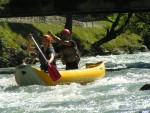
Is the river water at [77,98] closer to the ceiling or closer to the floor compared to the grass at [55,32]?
closer to the ceiling

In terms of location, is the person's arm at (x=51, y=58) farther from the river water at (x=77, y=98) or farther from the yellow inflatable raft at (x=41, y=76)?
the river water at (x=77, y=98)

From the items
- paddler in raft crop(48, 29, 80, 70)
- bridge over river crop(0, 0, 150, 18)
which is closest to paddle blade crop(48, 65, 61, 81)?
paddler in raft crop(48, 29, 80, 70)

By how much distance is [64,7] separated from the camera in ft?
91.9

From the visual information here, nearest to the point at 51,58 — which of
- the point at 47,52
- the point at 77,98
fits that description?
the point at 47,52


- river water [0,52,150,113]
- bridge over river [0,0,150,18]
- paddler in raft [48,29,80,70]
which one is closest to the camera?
river water [0,52,150,113]

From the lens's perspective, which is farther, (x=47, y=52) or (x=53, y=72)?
(x=47, y=52)

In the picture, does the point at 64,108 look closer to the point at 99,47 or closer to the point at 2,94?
the point at 2,94

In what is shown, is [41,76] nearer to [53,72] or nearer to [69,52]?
[53,72]

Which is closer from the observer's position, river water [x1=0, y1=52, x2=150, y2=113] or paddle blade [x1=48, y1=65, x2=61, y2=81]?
river water [x1=0, y1=52, x2=150, y2=113]

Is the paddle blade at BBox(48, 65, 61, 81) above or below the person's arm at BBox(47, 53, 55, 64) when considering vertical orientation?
below

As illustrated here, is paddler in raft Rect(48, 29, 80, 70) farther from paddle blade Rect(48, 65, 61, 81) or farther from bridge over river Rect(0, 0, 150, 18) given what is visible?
bridge over river Rect(0, 0, 150, 18)

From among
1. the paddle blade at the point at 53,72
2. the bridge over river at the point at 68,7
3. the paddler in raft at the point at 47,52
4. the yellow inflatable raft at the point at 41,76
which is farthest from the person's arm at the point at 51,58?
the bridge over river at the point at 68,7

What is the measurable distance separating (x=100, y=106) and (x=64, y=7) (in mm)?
16398

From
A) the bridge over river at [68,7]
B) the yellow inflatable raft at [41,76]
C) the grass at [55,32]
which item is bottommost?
the grass at [55,32]
